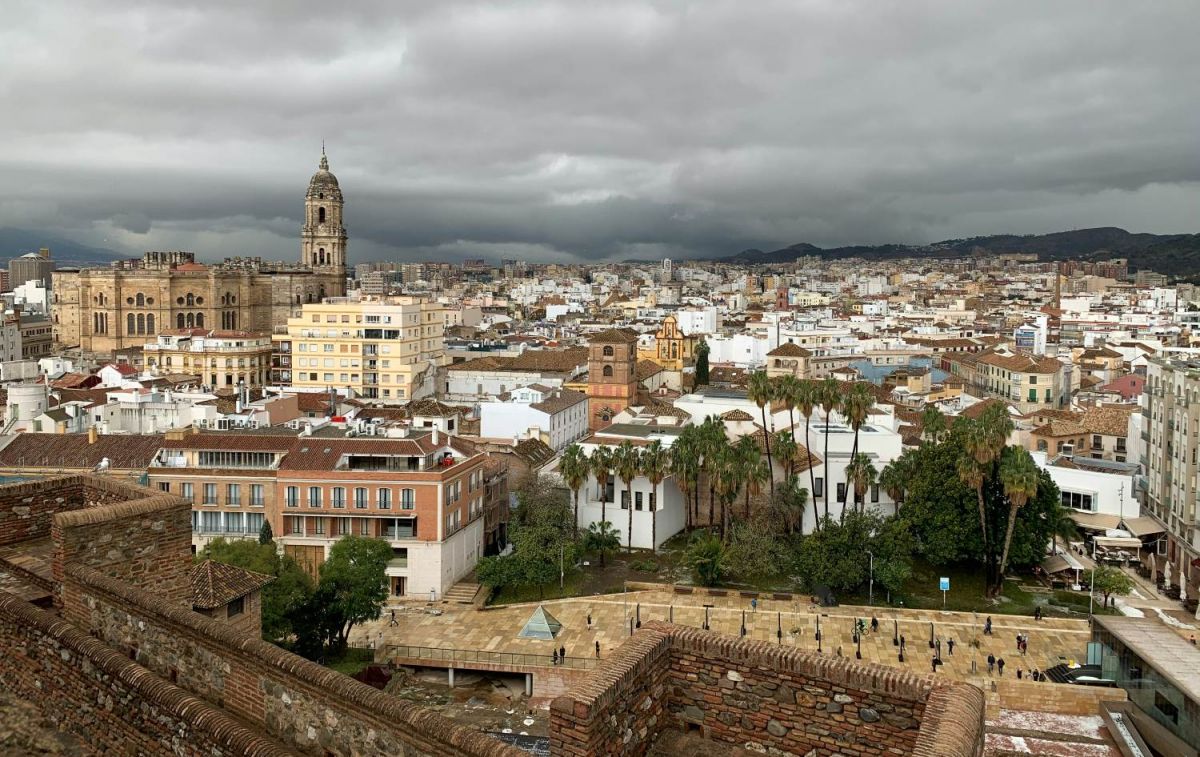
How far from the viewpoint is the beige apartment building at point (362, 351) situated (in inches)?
3302

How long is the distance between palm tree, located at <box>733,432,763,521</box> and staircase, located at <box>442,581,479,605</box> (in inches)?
507

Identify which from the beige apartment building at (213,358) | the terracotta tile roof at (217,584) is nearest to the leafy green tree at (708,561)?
the terracotta tile roof at (217,584)

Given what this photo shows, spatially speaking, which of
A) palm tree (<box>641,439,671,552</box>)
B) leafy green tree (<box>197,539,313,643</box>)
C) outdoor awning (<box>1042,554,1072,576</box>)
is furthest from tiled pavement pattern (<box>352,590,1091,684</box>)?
palm tree (<box>641,439,671,552</box>)

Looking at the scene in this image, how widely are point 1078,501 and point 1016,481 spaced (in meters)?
13.7

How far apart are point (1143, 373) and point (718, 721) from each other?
86252mm

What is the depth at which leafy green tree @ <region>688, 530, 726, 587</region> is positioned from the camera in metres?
42.8

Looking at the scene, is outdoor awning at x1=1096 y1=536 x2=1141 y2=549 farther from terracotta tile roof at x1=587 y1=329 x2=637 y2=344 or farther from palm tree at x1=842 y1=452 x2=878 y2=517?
terracotta tile roof at x1=587 y1=329 x2=637 y2=344

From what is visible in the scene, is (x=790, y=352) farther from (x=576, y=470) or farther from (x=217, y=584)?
(x=217, y=584)

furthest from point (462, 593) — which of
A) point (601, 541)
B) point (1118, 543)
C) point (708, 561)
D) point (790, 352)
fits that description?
point (790, 352)

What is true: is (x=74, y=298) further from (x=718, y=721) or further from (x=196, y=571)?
(x=718, y=721)

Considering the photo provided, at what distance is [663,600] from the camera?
41.1 meters

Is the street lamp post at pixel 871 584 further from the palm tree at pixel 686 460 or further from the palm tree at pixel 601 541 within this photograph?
the palm tree at pixel 601 541

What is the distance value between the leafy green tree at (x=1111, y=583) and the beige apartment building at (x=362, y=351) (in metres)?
55.9

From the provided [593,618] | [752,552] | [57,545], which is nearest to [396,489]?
[593,618]
